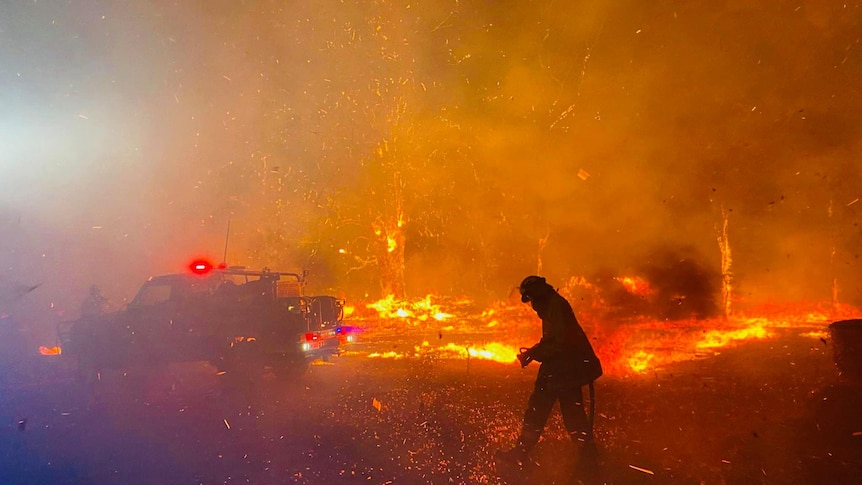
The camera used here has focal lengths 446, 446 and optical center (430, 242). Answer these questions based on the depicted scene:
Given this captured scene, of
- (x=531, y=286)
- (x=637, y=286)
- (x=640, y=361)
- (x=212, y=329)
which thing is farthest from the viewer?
(x=637, y=286)

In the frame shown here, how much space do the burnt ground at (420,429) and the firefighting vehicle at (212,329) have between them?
371mm

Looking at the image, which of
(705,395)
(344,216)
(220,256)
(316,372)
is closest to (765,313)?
(705,395)

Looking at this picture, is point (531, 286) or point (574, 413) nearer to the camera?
point (574, 413)

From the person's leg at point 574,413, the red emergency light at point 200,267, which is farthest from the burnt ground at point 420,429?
the red emergency light at point 200,267


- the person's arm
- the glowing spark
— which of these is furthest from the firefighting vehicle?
the glowing spark

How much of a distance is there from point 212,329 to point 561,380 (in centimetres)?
549

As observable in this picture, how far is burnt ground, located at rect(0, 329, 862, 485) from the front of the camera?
11.4 feet

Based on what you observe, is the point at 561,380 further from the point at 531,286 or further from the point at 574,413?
the point at 531,286

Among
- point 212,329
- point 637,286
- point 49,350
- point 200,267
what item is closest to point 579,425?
point 212,329

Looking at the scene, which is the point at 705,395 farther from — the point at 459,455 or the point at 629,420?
the point at 459,455

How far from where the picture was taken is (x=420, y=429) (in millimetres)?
4426

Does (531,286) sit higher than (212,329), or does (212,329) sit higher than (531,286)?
(531,286)

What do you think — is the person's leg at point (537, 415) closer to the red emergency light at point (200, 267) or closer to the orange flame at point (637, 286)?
the red emergency light at point (200, 267)

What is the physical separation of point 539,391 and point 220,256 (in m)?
15.6
